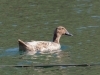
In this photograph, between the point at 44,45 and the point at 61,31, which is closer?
the point at 44,45

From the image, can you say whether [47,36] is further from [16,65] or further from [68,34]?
[16,65]

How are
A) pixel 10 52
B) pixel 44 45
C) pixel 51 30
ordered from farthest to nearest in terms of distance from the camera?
pixel 51 30
pixel 44 45
pixel 10 52

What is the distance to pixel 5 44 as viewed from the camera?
55.7 feet

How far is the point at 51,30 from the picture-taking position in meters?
18.9

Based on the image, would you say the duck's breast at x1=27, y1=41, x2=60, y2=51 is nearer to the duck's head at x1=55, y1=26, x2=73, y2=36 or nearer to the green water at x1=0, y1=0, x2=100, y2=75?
the green water at x1=0, y1=0, x2=100, y2=75

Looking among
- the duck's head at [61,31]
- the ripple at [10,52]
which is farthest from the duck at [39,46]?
the ripple at [10,52]

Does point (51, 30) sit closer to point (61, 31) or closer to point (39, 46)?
point (61, 31)

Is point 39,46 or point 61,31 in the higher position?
point 61,31

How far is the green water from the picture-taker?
1442 cm

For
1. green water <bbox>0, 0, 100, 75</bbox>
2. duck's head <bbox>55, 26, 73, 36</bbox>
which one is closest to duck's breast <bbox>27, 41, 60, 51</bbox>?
green water <bbox>0, 0, 100, 75</bbox>

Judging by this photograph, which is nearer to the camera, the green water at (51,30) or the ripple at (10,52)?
the green water at (51,30)

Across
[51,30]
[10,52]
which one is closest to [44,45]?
[10,52]

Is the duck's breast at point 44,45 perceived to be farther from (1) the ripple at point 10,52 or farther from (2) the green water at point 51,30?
(1) the ripple at point 10,52

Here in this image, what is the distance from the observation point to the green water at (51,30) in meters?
14.4
